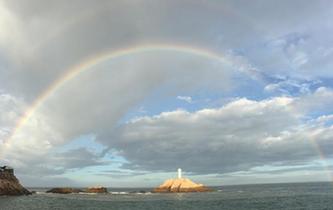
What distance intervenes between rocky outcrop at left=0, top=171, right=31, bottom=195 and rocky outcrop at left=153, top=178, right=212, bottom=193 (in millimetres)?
52293

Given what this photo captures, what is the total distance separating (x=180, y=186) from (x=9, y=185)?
61.3m

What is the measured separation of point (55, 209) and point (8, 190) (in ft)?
229

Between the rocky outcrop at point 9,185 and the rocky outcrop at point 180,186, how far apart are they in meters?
52.3

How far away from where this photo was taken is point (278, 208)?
85875 mm

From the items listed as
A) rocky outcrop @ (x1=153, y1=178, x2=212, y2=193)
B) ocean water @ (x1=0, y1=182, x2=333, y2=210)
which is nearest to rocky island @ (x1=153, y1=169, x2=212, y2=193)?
rocky outcrop @ (x1=153, y1=178, x2=212, y2=193)

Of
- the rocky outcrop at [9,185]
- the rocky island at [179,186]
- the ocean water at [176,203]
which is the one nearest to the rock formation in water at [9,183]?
the rocky outcrop at [9,185]

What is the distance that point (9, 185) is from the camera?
147875mm

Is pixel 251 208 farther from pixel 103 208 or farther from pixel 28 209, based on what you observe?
pixel 28 209

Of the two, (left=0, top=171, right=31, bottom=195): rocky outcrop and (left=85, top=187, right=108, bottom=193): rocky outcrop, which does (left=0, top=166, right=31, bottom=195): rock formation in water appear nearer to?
(left=0, top=171, right=31, bottom=195): rocky outcrop

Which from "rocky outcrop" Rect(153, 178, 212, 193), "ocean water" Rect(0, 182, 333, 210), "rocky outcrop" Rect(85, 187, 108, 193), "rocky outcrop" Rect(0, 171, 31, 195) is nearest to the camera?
"ocean water" Rect(0, 182, 333, 210)

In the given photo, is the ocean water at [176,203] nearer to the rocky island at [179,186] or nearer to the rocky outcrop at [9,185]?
the rocky outcrop at [9,185]

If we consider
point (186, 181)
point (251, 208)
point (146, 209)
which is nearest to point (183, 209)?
point (146, 209)

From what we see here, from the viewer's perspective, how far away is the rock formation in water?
5733 inches

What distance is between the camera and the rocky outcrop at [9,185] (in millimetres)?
145425
